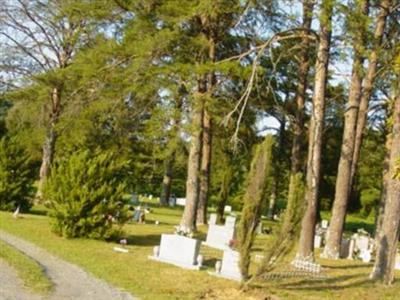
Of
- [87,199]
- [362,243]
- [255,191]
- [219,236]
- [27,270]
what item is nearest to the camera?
[255,191]

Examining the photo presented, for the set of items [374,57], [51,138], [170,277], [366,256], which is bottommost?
[170,277]

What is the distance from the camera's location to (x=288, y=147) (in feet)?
137

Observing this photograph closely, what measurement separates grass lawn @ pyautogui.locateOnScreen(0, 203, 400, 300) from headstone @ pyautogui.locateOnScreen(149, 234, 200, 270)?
35cm

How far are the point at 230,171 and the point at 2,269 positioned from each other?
1943 centimetres

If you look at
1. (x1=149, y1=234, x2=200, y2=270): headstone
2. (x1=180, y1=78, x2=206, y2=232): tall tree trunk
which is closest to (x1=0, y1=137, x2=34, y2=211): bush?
(x1=180, y1=78, x2=206, y2=232): tall tree trunk

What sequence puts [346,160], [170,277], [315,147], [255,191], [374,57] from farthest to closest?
[346,160] → [374,57] → [315,147] → [170,277] → [255,191]

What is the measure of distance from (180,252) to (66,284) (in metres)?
4.01

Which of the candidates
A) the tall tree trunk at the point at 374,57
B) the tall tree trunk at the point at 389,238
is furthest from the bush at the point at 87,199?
the tall tree trunk at the point at 374,57

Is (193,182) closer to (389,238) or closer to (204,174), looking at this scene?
(204,174)

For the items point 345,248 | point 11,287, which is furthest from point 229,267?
point 345,248

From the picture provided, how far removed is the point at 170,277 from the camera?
1213cm

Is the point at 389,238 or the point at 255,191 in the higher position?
the point at 255,191

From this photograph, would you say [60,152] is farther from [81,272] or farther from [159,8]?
[81,272]

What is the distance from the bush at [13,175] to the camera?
21.7 meters
